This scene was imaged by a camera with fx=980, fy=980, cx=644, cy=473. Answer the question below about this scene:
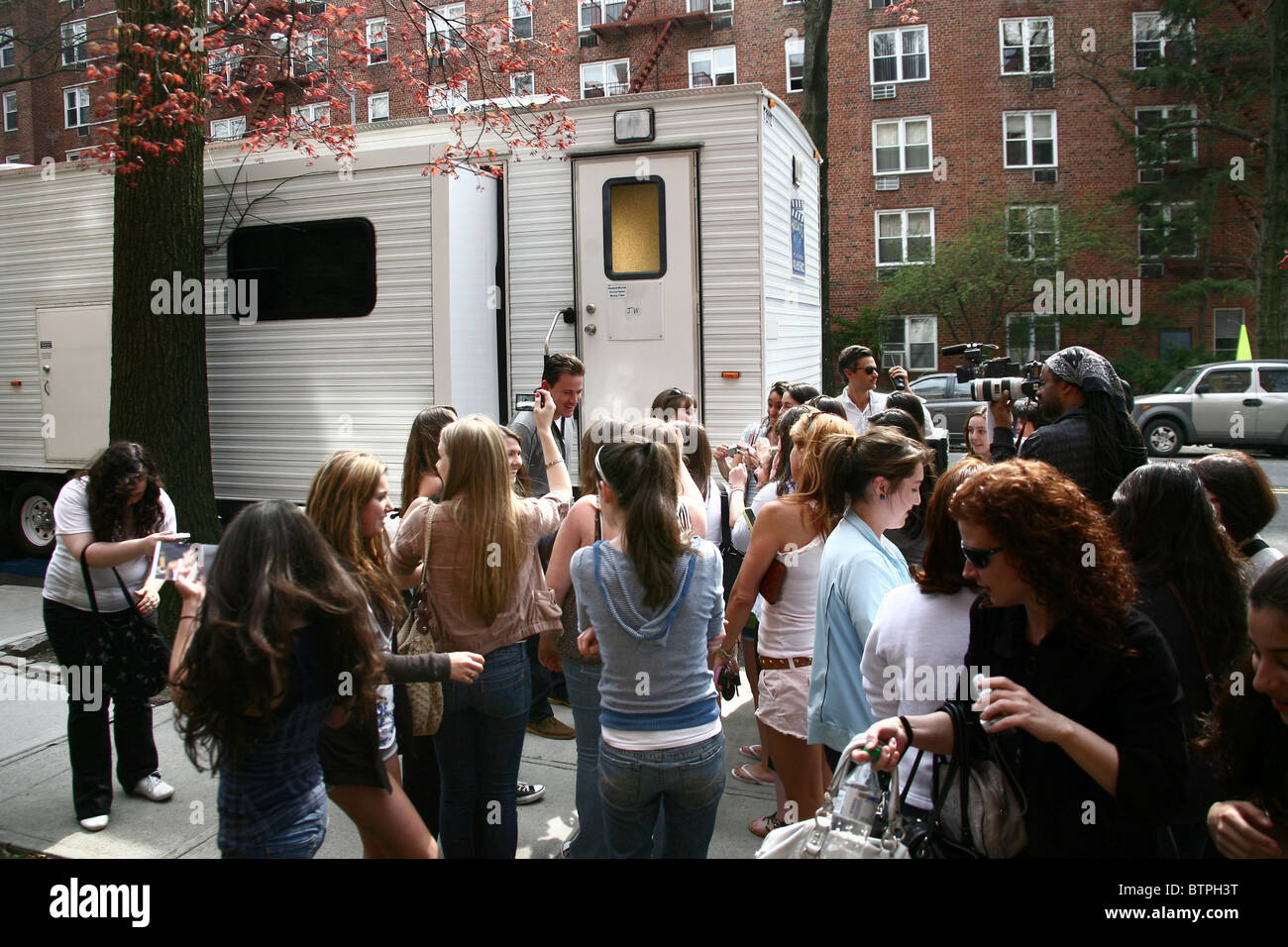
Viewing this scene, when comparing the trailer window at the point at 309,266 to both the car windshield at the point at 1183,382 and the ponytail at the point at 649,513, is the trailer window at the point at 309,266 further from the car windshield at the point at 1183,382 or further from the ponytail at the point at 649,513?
the car windshield at the point at 1183,382

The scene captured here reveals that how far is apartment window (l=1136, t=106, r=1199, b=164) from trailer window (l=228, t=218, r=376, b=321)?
84.0 ft

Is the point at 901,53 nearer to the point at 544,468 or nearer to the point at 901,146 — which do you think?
→ the point at 901,146

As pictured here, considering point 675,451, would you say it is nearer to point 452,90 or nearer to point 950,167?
point 452,90

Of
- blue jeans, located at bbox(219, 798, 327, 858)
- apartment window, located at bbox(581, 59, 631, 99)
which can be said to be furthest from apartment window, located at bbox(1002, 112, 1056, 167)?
blue jeans, located at bbox(219, 798, 327, 858)

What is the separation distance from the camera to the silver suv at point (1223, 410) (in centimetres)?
1664

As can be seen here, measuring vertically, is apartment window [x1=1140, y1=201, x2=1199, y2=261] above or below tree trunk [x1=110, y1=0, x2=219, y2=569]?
above

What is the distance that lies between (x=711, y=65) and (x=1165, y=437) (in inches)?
779

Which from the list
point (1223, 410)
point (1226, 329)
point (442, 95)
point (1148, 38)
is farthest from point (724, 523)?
point (1148, 38)

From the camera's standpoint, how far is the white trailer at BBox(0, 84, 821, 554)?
7.30 meters

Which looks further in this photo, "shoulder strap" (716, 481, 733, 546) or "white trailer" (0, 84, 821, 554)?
"white trailer" (0, 84, 821, 554)

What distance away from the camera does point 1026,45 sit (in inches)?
1136

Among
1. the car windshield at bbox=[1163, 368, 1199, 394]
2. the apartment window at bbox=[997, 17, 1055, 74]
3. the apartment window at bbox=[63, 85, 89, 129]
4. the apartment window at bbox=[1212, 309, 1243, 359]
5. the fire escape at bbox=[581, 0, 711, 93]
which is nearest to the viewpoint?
the car windshield at bbox=[1163, 368, 1199, 394]

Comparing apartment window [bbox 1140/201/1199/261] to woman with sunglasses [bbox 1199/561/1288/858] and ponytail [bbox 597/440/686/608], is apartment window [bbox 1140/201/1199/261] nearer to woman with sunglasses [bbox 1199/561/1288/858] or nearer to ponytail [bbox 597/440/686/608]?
ponytail [bbox 597/440/686/608]

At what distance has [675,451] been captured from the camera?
133 inches
